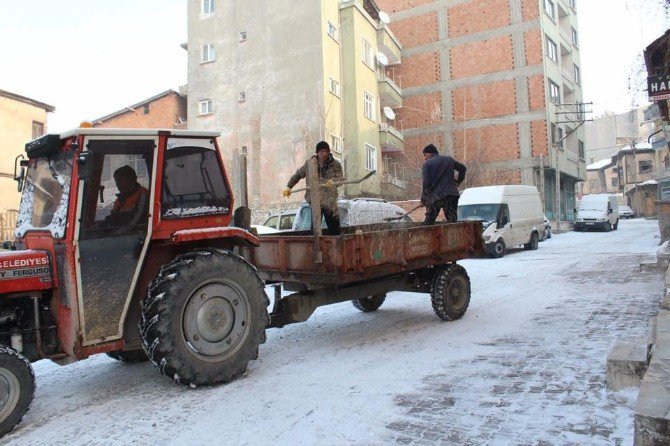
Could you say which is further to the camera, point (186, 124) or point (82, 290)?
point (186, 124)

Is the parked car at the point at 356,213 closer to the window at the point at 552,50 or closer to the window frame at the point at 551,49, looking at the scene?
the window frame at the point at 551,49

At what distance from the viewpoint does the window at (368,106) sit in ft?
91.1

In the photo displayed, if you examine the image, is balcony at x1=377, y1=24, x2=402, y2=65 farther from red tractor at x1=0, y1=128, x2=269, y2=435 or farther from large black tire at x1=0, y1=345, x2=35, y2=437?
large black tire at x1=0, y1=345, x2=35, y2=437

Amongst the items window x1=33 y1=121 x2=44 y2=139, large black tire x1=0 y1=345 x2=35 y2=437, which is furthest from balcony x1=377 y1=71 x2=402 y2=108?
large black tire x1=0 y1=345 x2=35 y2=437

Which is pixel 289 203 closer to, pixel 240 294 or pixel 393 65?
pixel 393 65

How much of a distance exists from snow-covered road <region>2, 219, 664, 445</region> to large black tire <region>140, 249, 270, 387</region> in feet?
0.74

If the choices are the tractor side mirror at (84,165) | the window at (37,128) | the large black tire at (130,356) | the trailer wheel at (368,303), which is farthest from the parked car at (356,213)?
the window at (37,128)

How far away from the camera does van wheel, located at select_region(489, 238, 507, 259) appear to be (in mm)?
16297

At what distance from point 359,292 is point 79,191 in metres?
3.37

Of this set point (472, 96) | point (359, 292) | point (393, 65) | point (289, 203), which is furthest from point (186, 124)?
point (359, 292)

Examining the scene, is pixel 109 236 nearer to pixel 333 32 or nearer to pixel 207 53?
pixel 333 32

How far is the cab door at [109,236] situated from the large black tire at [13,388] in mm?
474

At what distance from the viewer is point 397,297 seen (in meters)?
9.46

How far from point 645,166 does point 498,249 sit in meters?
59.9
